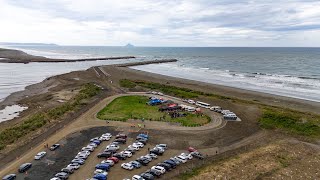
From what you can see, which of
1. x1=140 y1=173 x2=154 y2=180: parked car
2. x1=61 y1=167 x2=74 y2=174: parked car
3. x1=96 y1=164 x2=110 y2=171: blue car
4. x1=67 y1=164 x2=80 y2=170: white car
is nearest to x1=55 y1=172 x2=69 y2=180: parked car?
x1=61 y1=167 x2=74 y2=174: parked car

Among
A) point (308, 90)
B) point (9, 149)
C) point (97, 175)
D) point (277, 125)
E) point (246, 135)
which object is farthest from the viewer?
point (308, 90)

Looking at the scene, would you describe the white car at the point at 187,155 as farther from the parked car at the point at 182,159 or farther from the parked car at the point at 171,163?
the parked car at the point at 171,163

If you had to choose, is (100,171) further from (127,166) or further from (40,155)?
(40,155)

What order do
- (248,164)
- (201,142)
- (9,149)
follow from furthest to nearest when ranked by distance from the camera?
(201,142)
(9,149)
(248,164)

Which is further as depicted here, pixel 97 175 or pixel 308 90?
pixel 308 90

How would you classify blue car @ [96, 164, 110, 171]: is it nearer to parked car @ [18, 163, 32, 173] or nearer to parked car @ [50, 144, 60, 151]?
parked car @ [18, 163, 32, 173]

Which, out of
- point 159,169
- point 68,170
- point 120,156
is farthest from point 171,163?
point 68,170

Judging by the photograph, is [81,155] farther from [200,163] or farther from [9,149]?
[200,163]

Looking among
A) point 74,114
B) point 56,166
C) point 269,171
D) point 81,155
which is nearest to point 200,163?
point 269,171
